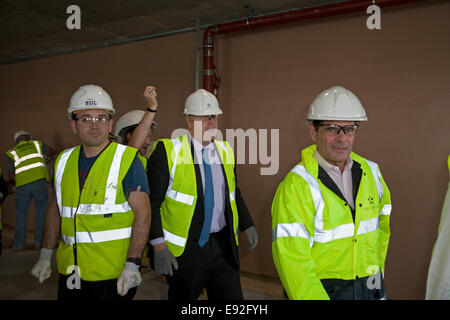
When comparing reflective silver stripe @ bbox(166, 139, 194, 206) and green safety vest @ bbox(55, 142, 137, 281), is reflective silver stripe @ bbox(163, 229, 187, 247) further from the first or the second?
green safety vest @ bbox(55, 142, 137, 281)

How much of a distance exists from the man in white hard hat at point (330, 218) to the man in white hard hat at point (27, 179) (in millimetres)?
4745

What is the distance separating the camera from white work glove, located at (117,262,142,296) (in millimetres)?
1930

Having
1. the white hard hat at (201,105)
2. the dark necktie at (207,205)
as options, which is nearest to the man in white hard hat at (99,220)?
the dark necktie at (207,205)

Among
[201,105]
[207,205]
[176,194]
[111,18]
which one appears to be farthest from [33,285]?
[111,18]

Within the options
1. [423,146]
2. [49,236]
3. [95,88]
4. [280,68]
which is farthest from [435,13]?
[49,236]

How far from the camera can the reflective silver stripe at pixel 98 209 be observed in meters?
1.99

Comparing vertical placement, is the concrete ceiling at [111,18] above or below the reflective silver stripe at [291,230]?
above

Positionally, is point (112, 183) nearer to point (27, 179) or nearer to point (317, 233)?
point (317, 233)

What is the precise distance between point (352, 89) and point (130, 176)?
8.30ft

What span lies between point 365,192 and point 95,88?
1.63m

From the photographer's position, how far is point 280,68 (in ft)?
13.3

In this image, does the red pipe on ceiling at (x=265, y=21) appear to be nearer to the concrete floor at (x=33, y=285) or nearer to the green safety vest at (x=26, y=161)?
the concrete floor at (x=33, y=285)

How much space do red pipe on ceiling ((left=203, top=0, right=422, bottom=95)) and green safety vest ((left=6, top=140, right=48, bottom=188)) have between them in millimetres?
2884

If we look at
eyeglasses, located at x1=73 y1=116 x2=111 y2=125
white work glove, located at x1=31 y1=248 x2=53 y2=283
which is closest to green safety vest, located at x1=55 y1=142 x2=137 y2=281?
white work glove, located at x1=31 y1=248 x2=53 y2=283
